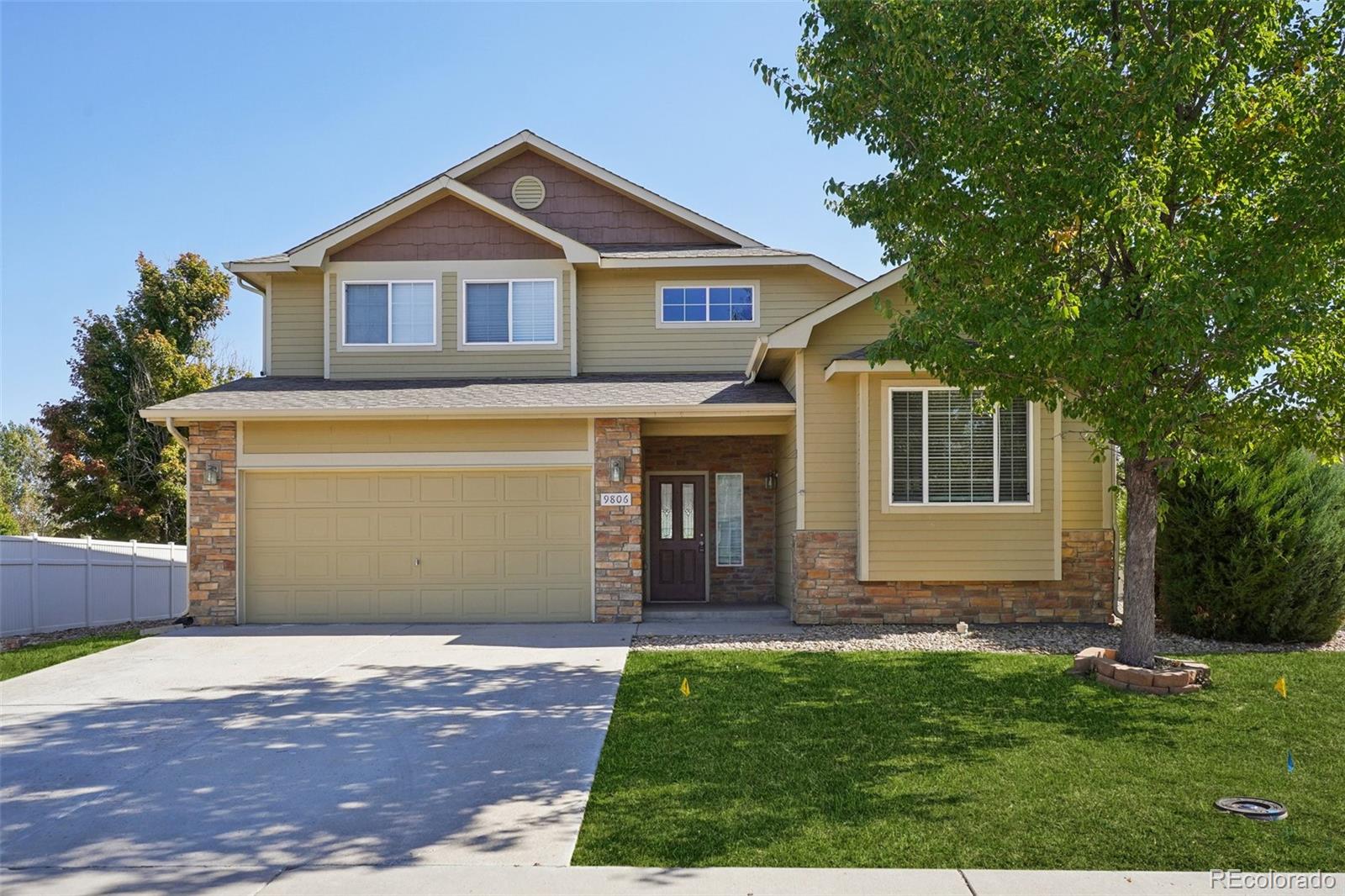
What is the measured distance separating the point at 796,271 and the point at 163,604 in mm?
12932

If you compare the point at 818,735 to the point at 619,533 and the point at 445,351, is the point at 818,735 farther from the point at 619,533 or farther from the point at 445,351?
the point at 445,351

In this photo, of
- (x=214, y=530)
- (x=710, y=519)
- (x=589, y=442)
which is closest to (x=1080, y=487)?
(x=710, y=519)

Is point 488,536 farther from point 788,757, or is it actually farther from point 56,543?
point 788,757

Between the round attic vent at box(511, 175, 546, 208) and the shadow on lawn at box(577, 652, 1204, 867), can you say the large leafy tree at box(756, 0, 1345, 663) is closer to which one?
the shadow on lawn at box(577, 652, 1204, 867)

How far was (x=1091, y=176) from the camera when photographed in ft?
24.7

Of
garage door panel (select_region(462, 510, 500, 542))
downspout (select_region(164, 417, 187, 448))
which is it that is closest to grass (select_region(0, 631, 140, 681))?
downspout (select_region(164, 417, 187, 448))

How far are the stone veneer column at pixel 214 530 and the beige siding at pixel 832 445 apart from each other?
7.72 m

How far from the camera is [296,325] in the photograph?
604 inches

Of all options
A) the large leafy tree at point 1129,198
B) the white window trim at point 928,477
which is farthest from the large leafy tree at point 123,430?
the large leafy tree at point 1129,198

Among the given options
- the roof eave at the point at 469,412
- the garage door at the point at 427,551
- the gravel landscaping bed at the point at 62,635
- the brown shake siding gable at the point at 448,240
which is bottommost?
the gravel landscaping bed at the point at 62,635

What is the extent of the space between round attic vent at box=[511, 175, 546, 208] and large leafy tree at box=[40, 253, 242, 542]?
34.2 ft

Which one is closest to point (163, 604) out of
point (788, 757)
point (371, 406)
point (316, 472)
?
point (316, 472)

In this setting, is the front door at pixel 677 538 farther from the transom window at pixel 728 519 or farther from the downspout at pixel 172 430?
the downspout at pixel 172 430

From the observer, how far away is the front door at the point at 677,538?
15711 mm
